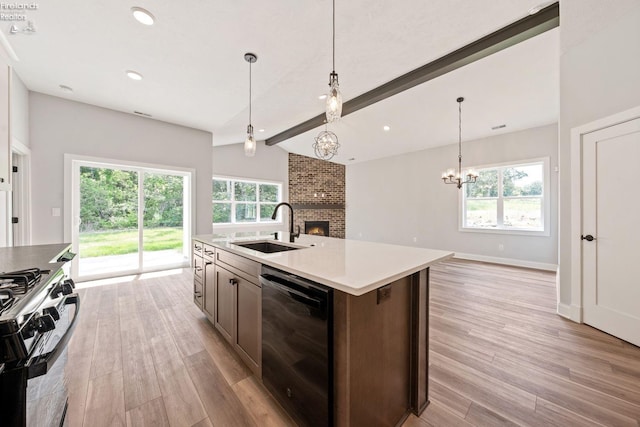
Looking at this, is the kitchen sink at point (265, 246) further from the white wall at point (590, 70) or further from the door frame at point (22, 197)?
the door frame at point (22, 197)

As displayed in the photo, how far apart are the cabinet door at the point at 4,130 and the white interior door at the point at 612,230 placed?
5.03m

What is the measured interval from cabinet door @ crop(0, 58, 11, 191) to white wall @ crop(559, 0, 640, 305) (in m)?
4.65

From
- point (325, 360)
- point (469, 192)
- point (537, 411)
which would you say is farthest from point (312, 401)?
point (469, 192)

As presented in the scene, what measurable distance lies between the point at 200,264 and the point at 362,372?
2.10 m

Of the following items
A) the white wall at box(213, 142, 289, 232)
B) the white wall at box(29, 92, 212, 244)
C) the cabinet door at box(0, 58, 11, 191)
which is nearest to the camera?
the cabinet door at box(0, 58, 11, 191)

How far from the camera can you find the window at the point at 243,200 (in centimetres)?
663

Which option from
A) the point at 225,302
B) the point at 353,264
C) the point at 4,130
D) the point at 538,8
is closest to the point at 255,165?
the point at 4,130

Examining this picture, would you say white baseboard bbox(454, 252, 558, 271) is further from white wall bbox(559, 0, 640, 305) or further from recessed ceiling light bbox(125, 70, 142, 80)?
recessed ceiling light bbox(125, 70, 142, 80)

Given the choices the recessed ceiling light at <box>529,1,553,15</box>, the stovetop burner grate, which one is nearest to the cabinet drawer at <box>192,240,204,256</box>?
the stovetop burner grate

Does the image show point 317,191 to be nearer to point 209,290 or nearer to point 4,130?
point 209,290

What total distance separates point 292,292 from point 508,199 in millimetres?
6061

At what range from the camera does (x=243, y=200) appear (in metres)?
7.04

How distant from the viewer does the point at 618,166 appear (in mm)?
2318

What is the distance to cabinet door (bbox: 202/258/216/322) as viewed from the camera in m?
2.29
